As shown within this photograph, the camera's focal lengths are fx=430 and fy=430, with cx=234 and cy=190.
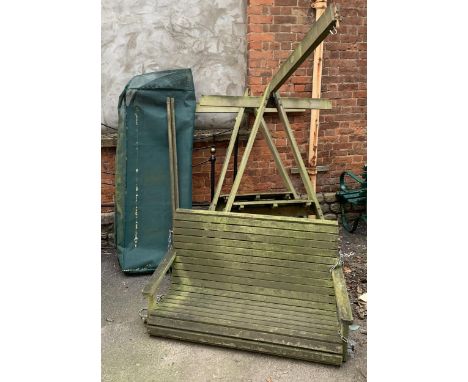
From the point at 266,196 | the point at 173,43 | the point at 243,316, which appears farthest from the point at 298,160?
the point at 173,43

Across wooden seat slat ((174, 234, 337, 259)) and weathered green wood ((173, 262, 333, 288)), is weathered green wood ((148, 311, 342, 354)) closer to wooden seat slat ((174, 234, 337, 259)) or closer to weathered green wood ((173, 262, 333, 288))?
weathered green wood ((173, 262, 333, 288))

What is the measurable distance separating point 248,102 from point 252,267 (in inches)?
55.9

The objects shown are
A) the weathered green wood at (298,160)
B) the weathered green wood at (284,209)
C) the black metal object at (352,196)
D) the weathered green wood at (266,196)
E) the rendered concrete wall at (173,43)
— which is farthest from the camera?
the black metal object at (352,196)

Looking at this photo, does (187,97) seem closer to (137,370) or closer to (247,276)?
(247,276)

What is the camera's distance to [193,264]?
3395 mm

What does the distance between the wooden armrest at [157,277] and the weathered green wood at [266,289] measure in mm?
194

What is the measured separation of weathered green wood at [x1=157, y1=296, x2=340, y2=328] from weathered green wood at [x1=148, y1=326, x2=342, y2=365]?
0.51ft

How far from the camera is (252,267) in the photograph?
10.7 ft

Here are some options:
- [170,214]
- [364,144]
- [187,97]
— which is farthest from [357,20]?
[170,214]

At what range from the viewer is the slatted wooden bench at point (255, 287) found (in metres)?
2.85

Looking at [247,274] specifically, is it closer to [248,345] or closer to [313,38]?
[248,345]

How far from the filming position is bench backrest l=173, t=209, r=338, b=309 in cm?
312

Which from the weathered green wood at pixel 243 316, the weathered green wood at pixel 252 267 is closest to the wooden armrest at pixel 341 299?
the weathered green wood at pixel 252 267

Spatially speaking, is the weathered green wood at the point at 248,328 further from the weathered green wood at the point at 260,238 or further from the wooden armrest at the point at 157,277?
the weathered green wood at the point at 260,238
